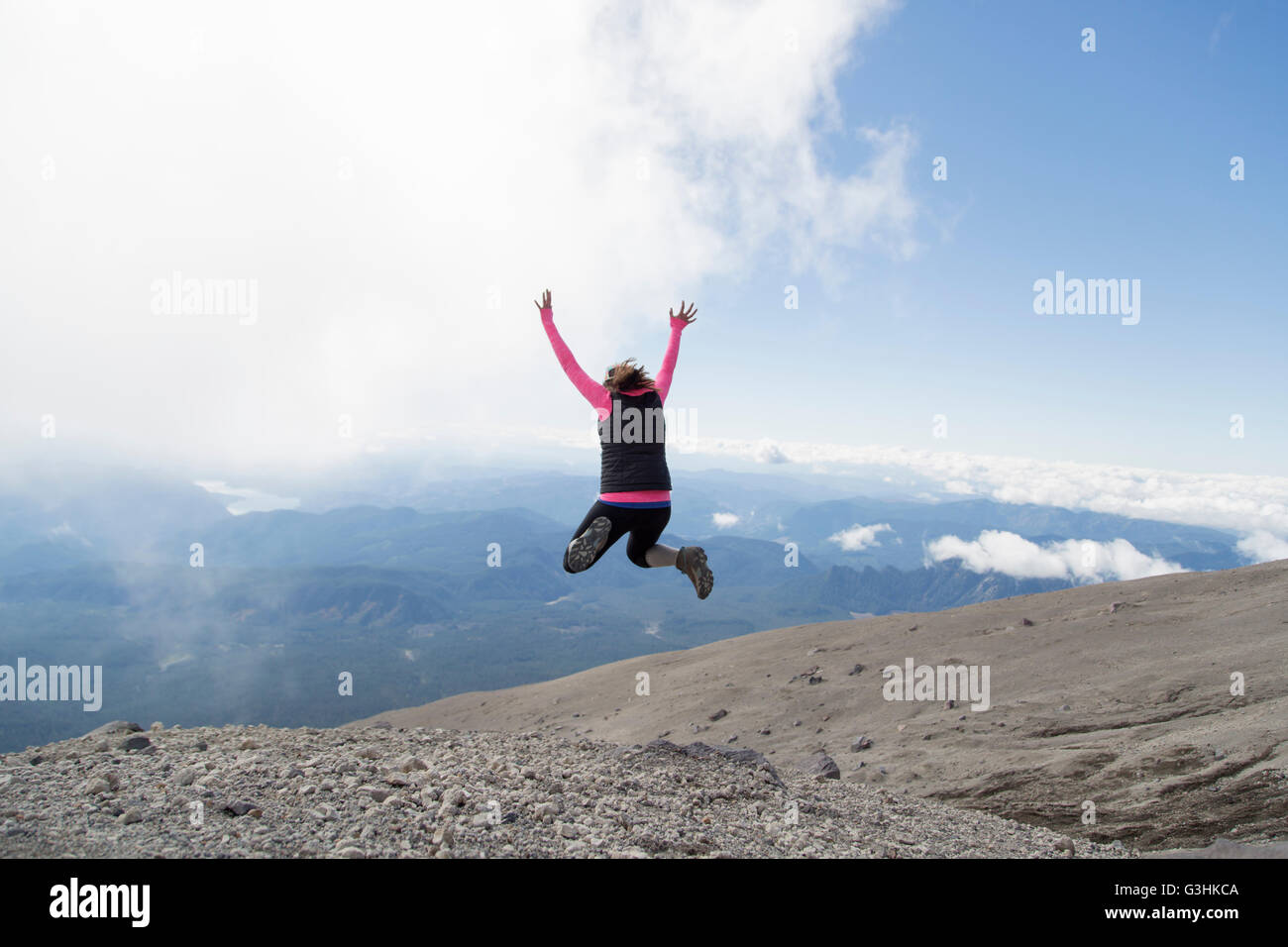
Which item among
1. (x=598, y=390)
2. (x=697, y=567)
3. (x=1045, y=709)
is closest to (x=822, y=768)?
(x=697, y=567)

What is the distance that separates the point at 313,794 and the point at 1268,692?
21313mm

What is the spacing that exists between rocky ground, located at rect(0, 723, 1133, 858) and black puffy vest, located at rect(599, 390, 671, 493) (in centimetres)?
327

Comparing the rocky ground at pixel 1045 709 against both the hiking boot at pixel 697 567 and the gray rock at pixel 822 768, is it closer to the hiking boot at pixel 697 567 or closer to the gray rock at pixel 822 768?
the gray rock at pixel 822 768

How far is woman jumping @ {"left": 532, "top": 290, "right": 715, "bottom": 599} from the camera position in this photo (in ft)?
20.9

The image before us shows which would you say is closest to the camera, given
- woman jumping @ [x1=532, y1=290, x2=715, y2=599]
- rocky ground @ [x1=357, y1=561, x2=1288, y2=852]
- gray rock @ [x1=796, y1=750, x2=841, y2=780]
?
woman jumping @ [x1=532, y1=290, x2=715, y2=599]

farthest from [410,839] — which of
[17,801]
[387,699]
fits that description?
[387,699]

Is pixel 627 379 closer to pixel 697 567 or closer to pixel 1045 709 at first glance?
pixel 697 567

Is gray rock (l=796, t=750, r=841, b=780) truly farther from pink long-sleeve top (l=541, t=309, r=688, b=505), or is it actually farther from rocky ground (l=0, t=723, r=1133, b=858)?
pink long-sleeve top (l=541, t=309, r=688, b=505)

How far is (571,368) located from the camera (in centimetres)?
675

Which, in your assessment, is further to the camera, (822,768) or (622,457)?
(822,768)

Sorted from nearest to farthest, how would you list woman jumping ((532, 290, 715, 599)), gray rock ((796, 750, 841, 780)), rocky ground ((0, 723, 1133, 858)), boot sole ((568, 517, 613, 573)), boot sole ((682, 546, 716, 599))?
1. rocky ground ((0, 723, 1133, 858))
2. boot sole ((568, 517, 613, 573))
3. woman jumping ((532, 290, 715, 599))
4. boot sole ((682, 546, 716, 599))
5. gray rock ((796, 750, 841, 780))

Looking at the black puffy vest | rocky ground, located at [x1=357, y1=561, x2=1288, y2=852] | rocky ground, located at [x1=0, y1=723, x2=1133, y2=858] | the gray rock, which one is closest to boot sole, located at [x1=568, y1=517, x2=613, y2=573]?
the black puffy vest

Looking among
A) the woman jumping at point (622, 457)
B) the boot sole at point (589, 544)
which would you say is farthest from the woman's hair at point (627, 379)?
the boot sole at point (589, 544)

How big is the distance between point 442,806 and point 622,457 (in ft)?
12.1
